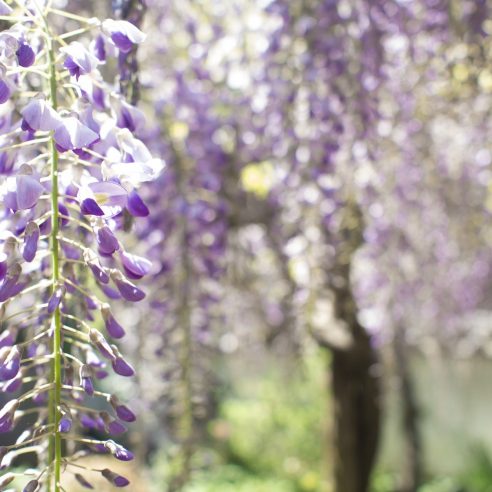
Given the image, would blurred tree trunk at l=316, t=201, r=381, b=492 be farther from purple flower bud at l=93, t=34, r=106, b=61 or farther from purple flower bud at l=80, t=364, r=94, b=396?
purple flower bud at l=80, t=364, r=94, b=396

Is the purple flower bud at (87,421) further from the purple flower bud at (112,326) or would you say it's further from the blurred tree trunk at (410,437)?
the blurred tree trunk at (410,437)

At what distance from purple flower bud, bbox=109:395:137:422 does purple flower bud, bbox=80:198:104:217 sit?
28 centimetres

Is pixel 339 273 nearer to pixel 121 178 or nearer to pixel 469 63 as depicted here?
pixel 469 63

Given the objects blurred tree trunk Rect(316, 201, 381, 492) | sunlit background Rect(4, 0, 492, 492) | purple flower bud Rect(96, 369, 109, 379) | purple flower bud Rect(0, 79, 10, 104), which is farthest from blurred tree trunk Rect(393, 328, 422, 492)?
purple flower bud Rect(0, 79, 10, 104)

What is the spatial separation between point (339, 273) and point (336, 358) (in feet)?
5.62

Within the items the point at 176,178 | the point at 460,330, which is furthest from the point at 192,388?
the point at 460,330

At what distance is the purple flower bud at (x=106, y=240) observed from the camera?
1066 millimetres

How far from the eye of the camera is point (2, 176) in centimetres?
124

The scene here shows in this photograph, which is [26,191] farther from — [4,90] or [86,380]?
[86,380]

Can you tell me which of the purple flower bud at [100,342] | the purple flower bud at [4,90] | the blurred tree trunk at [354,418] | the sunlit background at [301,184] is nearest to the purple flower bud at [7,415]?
the purple flower bud at [100,342]

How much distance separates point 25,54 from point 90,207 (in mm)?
232

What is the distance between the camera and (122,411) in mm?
1156

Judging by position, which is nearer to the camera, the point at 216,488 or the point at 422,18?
the point at 422,18

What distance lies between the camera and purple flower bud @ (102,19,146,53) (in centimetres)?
121
